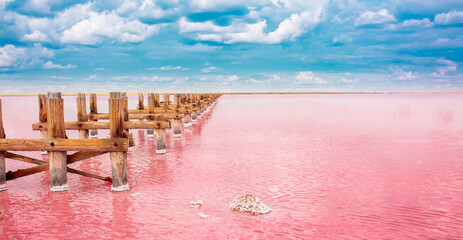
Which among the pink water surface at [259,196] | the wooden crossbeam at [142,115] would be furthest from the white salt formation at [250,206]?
the wooden crossbeam at [142,115]

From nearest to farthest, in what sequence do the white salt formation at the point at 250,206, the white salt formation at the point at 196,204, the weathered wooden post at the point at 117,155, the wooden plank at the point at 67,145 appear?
the white salt formation at the point at 250,206
the white salt formation at the point at 196,204
the wooden plank at the point at 67,145
the weathered wooden post at the point at 117,155

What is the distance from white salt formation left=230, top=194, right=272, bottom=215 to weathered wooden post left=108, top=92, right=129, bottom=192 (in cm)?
256

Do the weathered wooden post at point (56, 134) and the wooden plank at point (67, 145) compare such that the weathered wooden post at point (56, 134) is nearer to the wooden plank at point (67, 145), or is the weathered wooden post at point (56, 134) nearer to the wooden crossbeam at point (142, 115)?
the wooden plank at point (67, 145)

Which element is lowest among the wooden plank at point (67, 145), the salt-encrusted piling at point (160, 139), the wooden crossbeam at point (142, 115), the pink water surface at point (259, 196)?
the pink water surface at point (259, 196)

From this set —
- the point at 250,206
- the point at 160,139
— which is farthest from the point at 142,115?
the point at 250,206

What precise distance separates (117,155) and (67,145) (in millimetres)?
999

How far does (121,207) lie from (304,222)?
3.39m

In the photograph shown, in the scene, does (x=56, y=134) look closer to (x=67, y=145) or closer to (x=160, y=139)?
(x=67, y=145)

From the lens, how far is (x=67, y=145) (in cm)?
758

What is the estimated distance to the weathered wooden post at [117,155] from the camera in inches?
307

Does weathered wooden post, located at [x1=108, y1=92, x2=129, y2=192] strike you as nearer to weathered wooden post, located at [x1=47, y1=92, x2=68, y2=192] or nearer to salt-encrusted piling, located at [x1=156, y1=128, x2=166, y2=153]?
weathered wooden post, located at [x1=47, y1=92, x2=68, y2=192]

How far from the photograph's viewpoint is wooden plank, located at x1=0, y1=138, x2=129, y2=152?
24.8ft

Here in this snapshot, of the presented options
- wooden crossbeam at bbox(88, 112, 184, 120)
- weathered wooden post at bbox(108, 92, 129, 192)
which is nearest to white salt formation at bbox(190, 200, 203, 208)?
weathered wooden post at bbox(108, 92, 129, 192)

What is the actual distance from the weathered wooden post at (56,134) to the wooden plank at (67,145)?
17 centimetres
